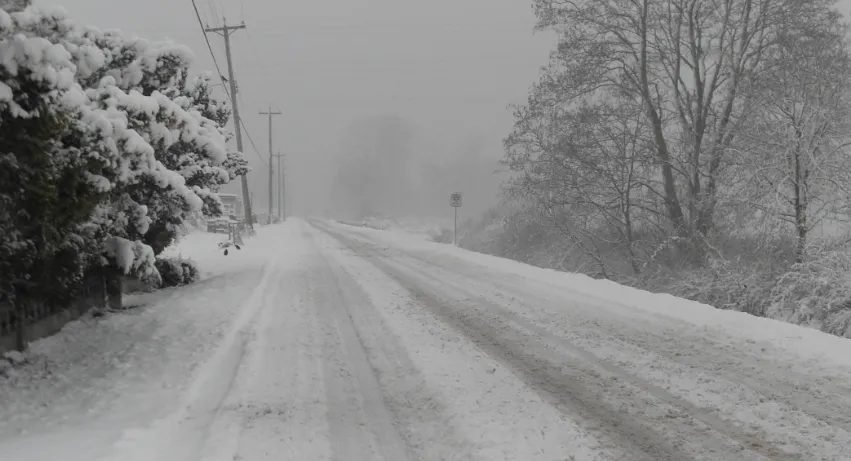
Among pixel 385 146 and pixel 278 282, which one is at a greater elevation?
pixel 385 146

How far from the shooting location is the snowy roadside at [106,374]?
4105mm

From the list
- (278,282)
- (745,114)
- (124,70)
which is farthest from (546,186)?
(124,70)

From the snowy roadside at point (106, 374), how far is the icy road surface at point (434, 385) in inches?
0.9

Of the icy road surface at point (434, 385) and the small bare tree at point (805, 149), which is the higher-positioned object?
the small bare tree at point (805, 149)

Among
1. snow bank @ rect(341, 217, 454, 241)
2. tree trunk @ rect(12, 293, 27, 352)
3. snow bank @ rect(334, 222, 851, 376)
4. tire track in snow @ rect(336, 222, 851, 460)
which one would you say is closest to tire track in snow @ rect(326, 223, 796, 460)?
tire track in snow @ rect(336, 222, 851, 460)

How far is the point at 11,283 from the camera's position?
18.0ft

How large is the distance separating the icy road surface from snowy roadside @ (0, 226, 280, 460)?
2 cm

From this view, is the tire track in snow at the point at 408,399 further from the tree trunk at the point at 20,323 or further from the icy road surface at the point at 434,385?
the tree trunk at the point at 20,323

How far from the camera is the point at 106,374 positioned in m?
5.47

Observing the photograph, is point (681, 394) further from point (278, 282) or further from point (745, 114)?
point (745, 114)

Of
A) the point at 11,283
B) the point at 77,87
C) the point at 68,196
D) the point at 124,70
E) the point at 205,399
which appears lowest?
the point at 205,399

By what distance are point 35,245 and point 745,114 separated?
14.0m

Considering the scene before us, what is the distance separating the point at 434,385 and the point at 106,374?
3.25 metres

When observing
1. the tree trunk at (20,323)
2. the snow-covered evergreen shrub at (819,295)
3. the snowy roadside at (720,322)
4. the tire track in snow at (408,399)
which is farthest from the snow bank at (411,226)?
the tree trunk at (20,323)
